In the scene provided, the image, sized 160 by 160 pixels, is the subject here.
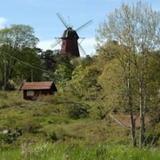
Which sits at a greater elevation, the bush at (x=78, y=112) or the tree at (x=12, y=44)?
the tree at (x=12, y=44)

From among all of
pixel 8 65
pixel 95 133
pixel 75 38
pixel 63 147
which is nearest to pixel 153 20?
pixel 95 133

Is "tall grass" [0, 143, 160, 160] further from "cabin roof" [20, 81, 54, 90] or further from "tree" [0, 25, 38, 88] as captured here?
"tree" [0, 25, 38, 88]

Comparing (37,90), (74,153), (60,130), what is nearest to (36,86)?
(37,90)

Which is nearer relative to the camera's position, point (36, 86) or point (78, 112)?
point (78, 112)

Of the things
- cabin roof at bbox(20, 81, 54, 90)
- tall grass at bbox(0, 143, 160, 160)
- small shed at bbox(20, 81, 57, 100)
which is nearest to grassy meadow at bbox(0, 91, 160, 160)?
tall grass at bbox(0, 143, 160, 160)

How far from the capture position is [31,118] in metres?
54.5

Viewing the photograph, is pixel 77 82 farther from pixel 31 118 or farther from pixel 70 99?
pixel 31 118

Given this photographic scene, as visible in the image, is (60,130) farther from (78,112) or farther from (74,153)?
(74,153)

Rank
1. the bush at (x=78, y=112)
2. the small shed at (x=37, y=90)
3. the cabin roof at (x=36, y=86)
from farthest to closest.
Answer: the cabin roof at (x=36, y=86), the small shed at (x=37, y=90), the bush at (x=78, y=112)

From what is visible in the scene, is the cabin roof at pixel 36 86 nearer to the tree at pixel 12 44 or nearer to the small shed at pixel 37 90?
the small shed at pixel 37 90

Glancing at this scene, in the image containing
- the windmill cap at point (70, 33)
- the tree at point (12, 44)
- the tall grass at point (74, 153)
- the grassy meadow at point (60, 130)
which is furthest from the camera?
the windmill cap at point (70, 33)

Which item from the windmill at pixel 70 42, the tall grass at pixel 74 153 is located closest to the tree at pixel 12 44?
the windmill at pixel 70 42

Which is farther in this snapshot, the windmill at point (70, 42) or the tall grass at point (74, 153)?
the windmill at point (70, 42)

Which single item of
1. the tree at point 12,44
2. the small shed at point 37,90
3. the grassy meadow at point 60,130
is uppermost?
the tree at point 12,44
